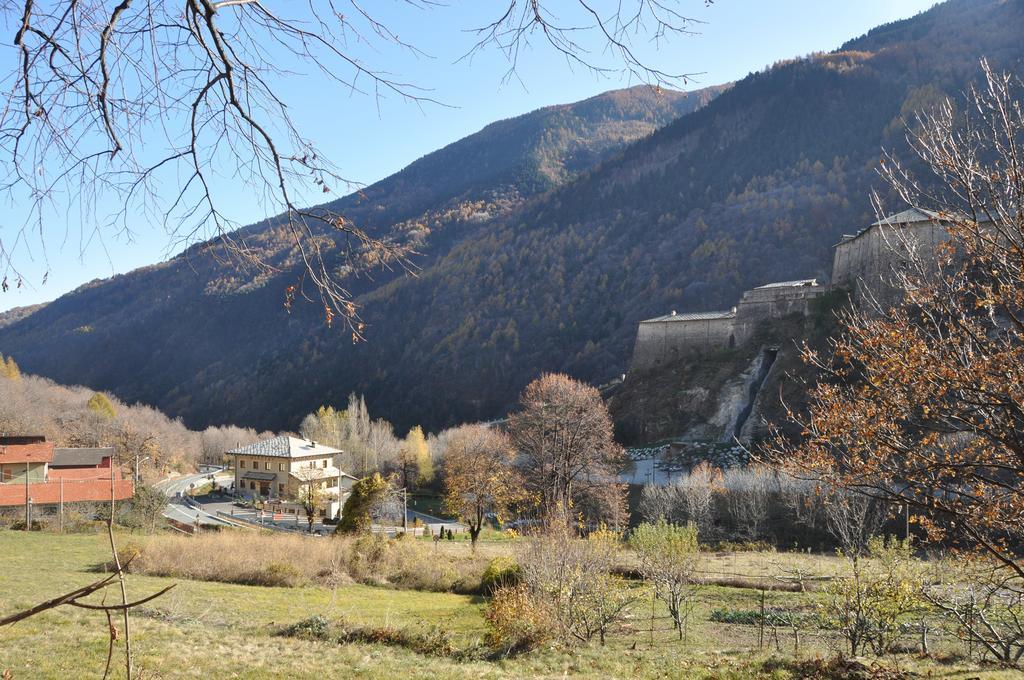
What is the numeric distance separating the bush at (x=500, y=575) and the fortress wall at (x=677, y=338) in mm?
34275

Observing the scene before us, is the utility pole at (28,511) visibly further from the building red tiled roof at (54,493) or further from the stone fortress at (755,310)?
the stone fortress at (755,310)

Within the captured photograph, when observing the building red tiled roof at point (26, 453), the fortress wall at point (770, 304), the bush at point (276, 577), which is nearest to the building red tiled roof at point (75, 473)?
the building red tiled roof at point (26, 453)

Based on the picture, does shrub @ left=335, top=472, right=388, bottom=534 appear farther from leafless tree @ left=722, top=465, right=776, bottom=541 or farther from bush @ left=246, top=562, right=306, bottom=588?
leafless tree @ left=722, top=465, right=776, bottom=541

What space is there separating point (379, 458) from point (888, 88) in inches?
4538

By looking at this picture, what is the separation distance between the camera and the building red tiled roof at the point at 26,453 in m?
28.7

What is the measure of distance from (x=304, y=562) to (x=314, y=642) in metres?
8.65

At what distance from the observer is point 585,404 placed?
38000 mm

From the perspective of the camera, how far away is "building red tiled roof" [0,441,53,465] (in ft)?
94.0

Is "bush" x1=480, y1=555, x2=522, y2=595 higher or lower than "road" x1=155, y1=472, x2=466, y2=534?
higher

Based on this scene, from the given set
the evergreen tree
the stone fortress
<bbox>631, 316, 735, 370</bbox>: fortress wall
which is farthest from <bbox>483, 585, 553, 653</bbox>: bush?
<bbox>631, 316, 735, 370</bbox>: fortress wall

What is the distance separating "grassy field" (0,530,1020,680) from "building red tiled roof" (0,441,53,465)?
14.1 metres

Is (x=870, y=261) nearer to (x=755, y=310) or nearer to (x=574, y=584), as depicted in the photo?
(x=755, y=310)

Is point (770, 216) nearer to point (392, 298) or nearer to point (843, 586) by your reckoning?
point (392, 298)

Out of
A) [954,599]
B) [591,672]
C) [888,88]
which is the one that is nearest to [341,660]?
[591,672]
